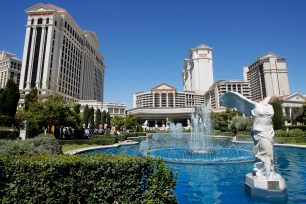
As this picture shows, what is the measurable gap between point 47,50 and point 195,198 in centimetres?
8370

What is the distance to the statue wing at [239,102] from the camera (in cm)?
754

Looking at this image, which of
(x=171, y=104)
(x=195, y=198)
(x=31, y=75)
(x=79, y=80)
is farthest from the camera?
(x=171, y=104)

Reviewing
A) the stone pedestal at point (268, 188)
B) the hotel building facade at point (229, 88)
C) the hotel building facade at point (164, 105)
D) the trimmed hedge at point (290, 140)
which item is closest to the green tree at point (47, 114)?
the stone pedestal at point (268, 188)

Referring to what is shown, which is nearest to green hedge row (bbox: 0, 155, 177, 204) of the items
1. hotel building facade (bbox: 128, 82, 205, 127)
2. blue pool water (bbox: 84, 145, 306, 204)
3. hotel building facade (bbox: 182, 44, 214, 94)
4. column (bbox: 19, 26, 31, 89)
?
blue pool water (bbox: 84, 145, 306, 204)

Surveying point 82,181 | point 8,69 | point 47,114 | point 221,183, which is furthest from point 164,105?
point 82,181

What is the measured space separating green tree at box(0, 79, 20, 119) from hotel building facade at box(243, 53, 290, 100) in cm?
13003

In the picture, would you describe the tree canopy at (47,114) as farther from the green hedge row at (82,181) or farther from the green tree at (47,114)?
the green hedge row at (82,181)

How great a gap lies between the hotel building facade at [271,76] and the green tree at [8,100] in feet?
427

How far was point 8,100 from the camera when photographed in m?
21.8

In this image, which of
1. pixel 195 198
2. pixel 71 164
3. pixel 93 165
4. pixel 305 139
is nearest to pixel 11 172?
pixel 71 164

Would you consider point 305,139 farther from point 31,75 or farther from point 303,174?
point 31,75

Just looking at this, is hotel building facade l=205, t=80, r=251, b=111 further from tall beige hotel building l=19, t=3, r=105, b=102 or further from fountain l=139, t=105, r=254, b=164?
Result: fountain l=139, t=105, r=254, b=164

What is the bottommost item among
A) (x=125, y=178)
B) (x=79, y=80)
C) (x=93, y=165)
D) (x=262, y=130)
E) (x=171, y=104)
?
(x=125, y=178)

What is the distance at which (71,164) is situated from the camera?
461cm
